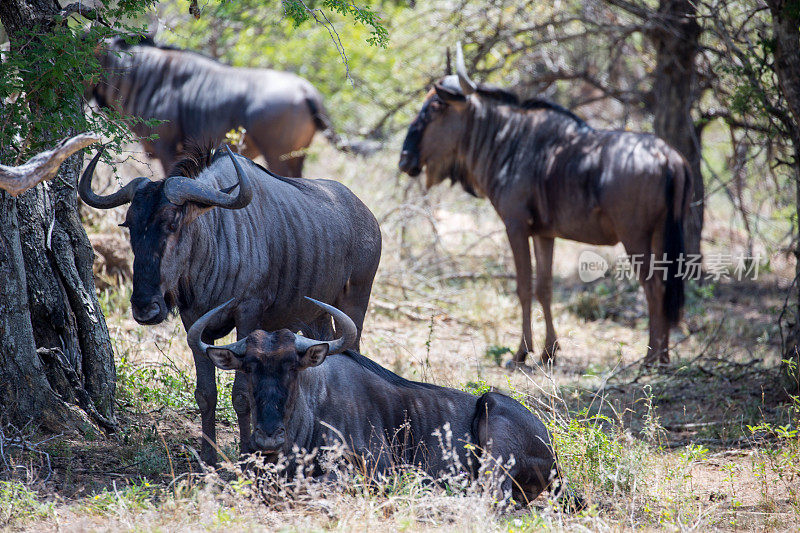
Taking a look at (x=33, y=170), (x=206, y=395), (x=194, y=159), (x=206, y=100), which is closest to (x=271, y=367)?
(x=206, y=395)

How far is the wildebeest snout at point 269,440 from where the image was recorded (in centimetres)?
385

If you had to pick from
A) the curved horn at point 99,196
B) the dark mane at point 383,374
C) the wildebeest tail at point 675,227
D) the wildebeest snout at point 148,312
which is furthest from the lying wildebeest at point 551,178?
the curved horn at point 99,196

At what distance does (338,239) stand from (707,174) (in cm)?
1044

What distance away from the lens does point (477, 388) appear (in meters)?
5.39

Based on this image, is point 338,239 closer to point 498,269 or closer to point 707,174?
point 498,269

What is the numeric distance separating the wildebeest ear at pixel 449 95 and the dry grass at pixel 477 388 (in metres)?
1.72

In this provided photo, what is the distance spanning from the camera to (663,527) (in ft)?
13.1

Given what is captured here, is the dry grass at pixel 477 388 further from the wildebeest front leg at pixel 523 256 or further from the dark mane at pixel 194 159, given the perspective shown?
the dark mane at pixel 194 159

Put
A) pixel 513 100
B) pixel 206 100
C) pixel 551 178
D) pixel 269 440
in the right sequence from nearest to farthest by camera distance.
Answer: pixel 269 440 → pixel 551 178 → pixel 513 100 → pixel 206 100

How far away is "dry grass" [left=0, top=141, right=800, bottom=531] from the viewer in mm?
3723

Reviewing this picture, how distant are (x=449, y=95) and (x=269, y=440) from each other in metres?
5.31

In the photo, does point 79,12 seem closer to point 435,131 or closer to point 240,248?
point 240,248

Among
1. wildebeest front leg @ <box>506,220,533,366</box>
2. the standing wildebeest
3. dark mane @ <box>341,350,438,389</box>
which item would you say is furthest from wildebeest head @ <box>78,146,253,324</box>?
the standing wildebeest

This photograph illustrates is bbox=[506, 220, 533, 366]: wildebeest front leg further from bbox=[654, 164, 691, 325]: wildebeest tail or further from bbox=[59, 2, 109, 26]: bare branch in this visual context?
bbox=[59, 2, 109, 26]: bare branch
